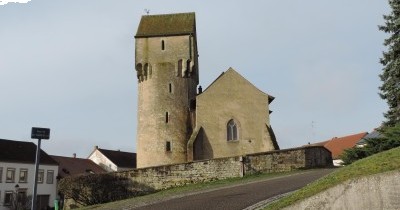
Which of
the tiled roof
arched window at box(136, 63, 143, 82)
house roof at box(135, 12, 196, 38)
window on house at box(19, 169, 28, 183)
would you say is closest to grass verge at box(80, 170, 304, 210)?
arched window at box(136, 63, 143, 82)

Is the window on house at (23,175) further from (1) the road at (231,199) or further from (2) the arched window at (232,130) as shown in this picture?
(1) the road at (231,199)

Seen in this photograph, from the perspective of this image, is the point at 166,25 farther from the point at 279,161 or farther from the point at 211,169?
the point at 279,161

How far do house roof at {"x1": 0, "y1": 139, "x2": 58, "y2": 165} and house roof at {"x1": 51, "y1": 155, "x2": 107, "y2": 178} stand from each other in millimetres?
4840

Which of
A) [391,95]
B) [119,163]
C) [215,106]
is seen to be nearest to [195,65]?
[215,106]

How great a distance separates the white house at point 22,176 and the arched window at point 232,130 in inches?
1081

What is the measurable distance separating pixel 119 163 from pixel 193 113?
38263mm

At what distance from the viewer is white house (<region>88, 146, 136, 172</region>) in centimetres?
7369

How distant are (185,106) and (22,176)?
26.3 m

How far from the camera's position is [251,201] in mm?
15773

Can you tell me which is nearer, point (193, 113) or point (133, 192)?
point (133, 192)

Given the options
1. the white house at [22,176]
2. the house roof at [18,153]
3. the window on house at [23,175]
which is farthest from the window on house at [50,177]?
the window on house at [23,175]

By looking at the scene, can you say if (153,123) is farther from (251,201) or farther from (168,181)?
(251,201)

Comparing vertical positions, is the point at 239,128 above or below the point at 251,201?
above

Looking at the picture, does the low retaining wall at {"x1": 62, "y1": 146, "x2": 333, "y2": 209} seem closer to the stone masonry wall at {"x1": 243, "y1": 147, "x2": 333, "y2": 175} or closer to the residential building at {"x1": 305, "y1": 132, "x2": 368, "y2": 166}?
the stone masonry wall at {"x1": 243, "y1": 147, "x2": 333, "y2": 175}
